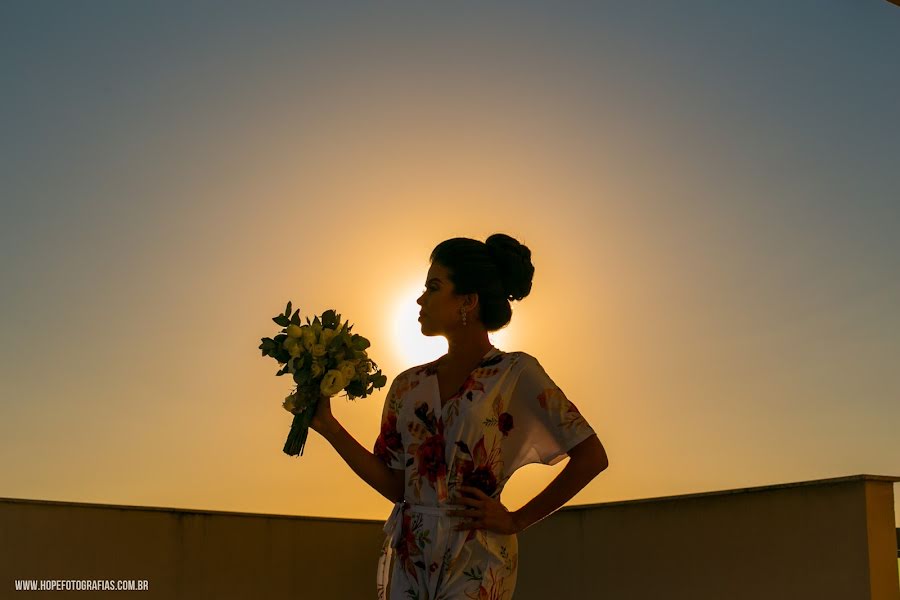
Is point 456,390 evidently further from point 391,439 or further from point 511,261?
point 511,261

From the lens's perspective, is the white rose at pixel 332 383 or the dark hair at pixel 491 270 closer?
the white rose at pixel 332 383

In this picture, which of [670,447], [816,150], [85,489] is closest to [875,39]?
[816,150]

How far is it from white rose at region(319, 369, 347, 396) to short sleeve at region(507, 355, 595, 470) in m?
0.40

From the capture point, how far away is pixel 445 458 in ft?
7.78

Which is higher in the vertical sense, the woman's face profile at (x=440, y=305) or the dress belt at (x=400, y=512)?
the woman's face profile at (x=440, y=305)

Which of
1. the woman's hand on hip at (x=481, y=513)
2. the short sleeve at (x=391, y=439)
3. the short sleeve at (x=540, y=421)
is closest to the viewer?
the woman's hand on hip at (x=481, y=513)

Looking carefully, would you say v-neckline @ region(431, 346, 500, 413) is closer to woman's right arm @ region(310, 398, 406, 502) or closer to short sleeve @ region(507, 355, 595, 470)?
short sleeve @ region(507, 355, 595, 470)

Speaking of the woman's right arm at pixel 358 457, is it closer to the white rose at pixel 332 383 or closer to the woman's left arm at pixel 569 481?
the white rose at pixel 332 383

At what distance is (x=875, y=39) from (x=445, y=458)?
7.43 meters

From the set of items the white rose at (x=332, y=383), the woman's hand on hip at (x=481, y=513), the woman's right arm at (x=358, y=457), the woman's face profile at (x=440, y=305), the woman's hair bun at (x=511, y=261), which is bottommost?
the woman's hand on hip at (x=481, y=513)

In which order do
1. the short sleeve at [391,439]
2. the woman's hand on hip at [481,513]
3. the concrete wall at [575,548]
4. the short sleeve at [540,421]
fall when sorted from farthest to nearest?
the concrete wall at [575,548] → the short sleeve at [391,439] → the short sleeve at [540,421] → the woman's hand on hip at [481,513]

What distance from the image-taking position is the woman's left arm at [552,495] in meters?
2.30

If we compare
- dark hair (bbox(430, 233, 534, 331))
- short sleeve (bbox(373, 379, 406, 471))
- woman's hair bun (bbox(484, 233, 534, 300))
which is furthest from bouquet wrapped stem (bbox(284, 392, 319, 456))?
woman's hair bun (bbox(484, 233, 534, 300))

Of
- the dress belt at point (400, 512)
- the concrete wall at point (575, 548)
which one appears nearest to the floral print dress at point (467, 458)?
the dress belt at point (400, 512)
